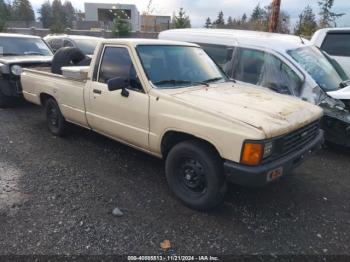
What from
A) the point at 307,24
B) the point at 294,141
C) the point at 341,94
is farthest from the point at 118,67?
the point at 307,24

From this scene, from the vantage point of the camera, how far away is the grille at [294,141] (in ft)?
10.00

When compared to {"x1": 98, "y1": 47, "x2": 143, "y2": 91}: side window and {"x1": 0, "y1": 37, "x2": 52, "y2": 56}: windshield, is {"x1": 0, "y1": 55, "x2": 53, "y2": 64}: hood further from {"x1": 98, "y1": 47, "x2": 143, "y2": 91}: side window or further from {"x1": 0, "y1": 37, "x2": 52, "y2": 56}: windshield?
{"x1": 98, "y1": 47, "x2": 143, "y2": 91}: side window

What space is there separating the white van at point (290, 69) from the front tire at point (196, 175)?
8.21 ft

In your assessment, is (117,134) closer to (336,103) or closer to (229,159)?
(229,159)

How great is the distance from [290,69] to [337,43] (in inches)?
114

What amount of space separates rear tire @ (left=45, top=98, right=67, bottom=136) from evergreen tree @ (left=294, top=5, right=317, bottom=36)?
14630 mm

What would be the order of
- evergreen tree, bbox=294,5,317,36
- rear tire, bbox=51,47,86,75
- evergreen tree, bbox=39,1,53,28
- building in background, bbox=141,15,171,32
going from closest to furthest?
rear tire, bbox=51,47,86,75 → evergreen tree, bbox=294,5,317,36 → building in background, bbox=141,15,171,32 → evergreen tree, bbox=39,1,53,28

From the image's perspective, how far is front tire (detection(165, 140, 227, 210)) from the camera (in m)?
3.18

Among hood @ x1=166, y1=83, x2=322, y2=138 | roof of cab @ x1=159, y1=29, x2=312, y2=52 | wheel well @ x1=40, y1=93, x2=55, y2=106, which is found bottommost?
wheel well @ x1=40, y1=93, x2=55, y2=106

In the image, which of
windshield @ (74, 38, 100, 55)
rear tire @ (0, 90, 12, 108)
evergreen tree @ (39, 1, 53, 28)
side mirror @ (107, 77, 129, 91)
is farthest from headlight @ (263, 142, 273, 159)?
evergreen tree @ (39, 1, 53, 28)

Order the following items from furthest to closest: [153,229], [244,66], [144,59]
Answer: [244,66], [144,59], [153,229]

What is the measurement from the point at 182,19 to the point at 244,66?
17880 millimetres

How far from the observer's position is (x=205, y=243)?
9.74ft

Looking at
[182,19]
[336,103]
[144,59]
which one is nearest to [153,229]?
[144,59]
